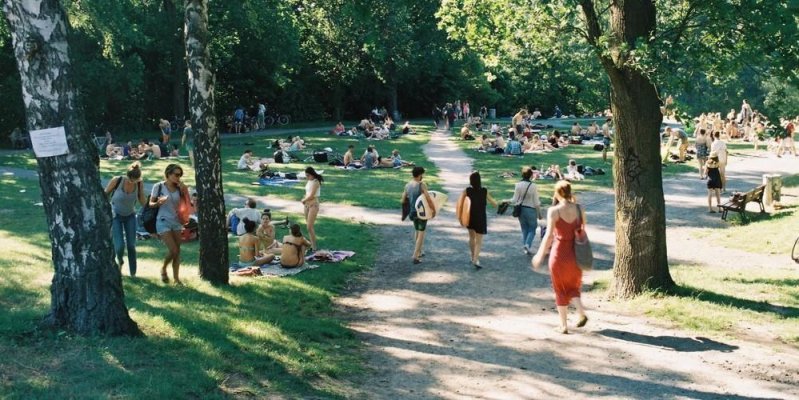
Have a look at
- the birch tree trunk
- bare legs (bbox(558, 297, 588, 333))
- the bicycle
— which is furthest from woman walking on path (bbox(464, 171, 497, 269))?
the bicycle

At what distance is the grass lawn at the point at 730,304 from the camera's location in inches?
374

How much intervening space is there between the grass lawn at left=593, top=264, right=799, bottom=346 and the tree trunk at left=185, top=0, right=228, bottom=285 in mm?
5416

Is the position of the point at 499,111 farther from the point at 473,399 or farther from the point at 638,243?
the point at 473,399

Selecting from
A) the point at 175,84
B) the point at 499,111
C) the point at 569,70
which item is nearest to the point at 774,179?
the point at 175,84

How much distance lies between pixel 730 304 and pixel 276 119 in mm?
39092

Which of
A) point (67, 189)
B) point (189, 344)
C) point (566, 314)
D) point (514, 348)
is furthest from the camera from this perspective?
point (566, 314)

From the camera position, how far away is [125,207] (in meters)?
10.9

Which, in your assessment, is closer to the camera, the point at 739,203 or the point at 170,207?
the point at 170,207

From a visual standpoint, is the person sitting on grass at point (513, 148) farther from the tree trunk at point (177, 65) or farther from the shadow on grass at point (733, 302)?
the shadow on grass at point (733, 302)

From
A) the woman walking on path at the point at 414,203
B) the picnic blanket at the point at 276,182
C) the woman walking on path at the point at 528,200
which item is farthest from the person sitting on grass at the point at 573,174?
the woman walking on path at the point at 414,203

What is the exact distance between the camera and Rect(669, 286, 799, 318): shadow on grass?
10.2m

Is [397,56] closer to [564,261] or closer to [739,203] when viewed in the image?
[739,203]

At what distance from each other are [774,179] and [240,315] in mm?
14288

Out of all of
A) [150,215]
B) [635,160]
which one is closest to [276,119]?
[150,215]
